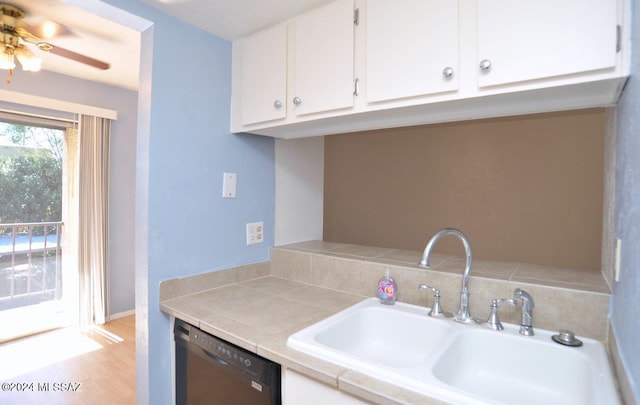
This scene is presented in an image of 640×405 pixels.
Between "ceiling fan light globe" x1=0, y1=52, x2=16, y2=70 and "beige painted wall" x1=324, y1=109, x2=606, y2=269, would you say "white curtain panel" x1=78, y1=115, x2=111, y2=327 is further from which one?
"beige painted wall" x1=324, y1=109, x2=606, y2=269

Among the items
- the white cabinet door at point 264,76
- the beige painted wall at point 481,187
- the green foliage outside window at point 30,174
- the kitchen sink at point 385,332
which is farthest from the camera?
the green foliage outside window at point 30,174

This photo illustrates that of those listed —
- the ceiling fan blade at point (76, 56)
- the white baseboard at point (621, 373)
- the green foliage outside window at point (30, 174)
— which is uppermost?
the ceiling fan blade at point (76, 56)

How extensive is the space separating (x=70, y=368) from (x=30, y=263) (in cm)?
126

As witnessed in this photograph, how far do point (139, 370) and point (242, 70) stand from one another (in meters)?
1.46

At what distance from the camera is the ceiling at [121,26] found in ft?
4.49

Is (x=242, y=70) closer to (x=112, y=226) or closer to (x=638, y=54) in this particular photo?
(x=638, y=54)

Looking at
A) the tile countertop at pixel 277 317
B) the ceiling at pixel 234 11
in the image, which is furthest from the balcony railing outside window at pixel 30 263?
the ceiling at pixel 234 11

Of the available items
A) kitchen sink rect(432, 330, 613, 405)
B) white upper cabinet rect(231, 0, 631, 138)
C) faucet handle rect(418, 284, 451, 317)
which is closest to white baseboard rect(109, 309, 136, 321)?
white upper cabinet rect(231, 0, 631, 138)

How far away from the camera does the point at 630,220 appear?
760 mm

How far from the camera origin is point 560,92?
3.25 feet

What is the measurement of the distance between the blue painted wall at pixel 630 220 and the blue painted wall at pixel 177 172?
4.86 feet

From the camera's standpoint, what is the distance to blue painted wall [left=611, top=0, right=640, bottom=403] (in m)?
0.69

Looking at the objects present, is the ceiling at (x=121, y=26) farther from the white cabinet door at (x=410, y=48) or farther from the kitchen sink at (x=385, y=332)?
the kitchen sink at (x=385, y=332)

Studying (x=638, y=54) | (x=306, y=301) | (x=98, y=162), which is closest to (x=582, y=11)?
(x=638, y=54)
